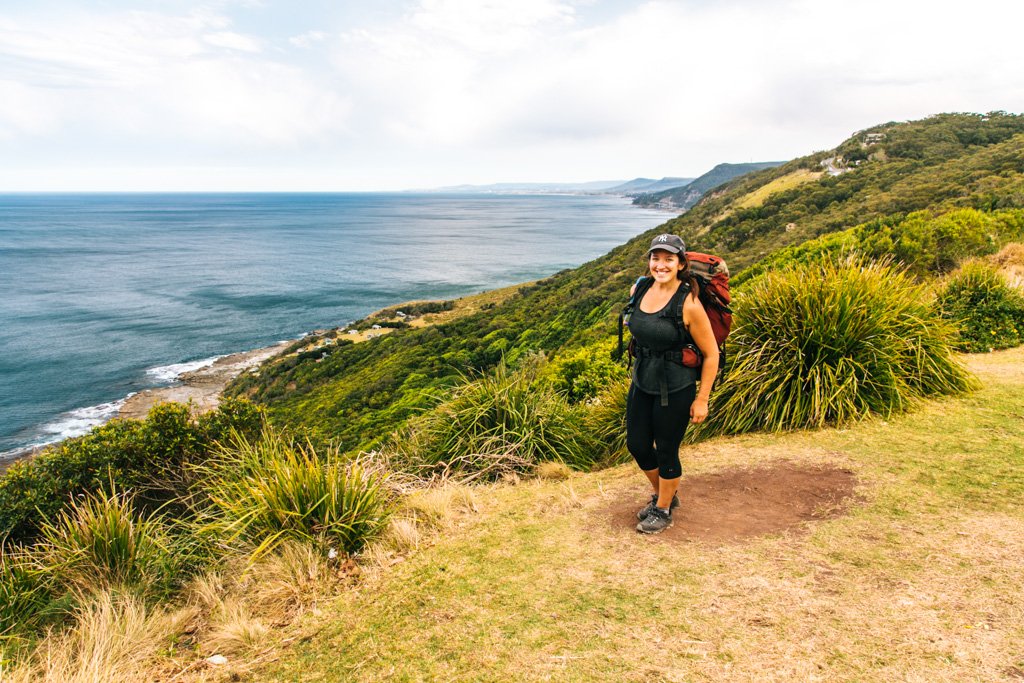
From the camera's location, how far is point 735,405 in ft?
20.2

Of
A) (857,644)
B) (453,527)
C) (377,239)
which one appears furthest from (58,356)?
(377,239)

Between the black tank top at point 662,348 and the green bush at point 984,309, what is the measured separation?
6.10 metres

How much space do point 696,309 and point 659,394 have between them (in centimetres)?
59

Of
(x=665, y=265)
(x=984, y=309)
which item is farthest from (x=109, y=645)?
(x=984, y=309)

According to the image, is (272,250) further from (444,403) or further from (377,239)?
(444,403)

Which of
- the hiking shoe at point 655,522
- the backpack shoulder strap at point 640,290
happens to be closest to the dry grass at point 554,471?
the hiking shoe at point 655,522

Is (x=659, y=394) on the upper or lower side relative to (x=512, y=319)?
upper

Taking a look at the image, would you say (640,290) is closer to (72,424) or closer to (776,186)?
(72,424)

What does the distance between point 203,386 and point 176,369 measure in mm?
4578

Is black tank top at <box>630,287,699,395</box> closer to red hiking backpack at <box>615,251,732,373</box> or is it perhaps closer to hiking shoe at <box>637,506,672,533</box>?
red hiking backpack at <box>615,251,732,373</box>

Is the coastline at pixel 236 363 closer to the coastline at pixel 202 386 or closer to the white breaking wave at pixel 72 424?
the coastline at pixel 202 386

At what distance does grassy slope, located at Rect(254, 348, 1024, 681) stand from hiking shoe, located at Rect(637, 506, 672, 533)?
0.30 ft

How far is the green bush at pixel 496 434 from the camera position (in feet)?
20.7

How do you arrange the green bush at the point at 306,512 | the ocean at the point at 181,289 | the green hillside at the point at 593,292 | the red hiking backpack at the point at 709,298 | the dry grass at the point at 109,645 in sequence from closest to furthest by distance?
1. the dry grass at the point at 109,645
2. the red hiking backpack at the point at 709,298
3. the green bush at the point at 306,512
4. the green hillside at the point at 593,292
5. the ocean at the point at 181,289
